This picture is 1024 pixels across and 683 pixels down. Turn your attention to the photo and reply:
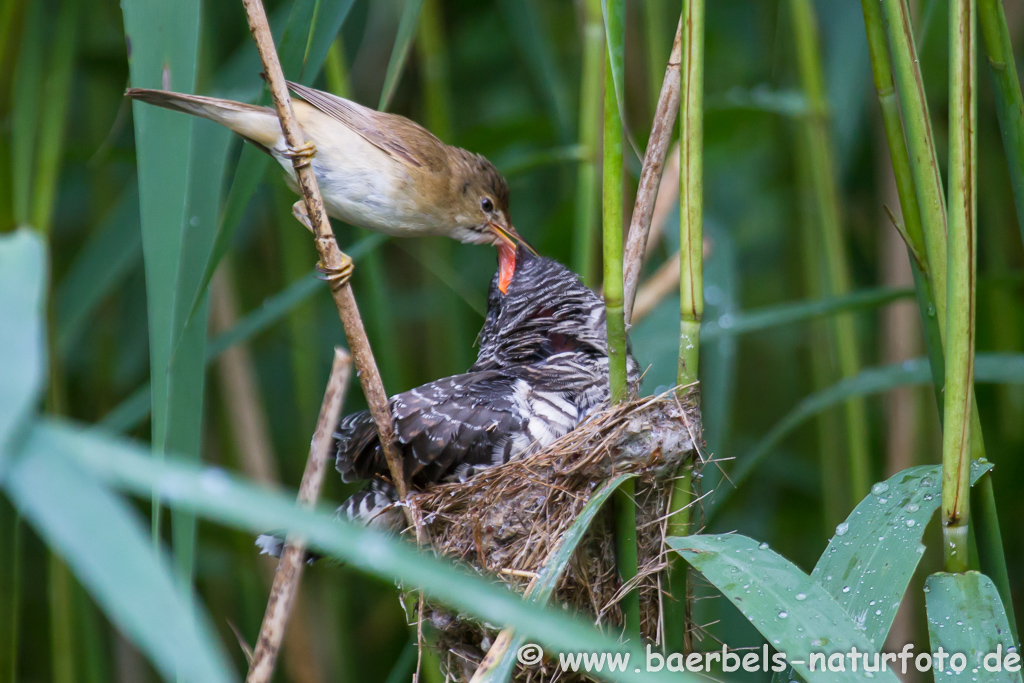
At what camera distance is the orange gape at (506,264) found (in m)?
2.19

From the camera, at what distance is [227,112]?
136cm

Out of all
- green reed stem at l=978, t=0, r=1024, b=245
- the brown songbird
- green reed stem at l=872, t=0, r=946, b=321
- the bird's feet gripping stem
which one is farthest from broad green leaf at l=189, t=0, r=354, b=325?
green reed stem at l=978, t=0, r=1024, b=245

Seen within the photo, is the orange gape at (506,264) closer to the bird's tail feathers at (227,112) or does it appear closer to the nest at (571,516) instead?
the nest at (571,516)

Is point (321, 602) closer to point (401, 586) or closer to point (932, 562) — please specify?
point (401, 586)

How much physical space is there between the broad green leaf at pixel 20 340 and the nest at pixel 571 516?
95 centimetres

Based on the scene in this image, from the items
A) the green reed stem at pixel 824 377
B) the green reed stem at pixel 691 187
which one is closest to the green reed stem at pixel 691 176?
the green reed stem at pixel 691 187

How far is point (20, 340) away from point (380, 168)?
1.33 m

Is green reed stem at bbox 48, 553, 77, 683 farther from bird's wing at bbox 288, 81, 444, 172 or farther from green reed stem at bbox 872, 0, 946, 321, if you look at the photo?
green reed stem at bbox 872, 0, 946, 321

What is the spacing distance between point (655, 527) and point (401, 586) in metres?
0.46

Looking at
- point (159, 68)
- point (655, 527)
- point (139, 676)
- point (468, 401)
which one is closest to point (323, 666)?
point (139, 676)

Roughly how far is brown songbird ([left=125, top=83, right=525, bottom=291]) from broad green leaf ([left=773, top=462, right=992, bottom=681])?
3.33ft

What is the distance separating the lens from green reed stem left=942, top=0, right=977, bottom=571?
93 centimetres

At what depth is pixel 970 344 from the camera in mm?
948

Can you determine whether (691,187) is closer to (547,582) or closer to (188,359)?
(547,582)
